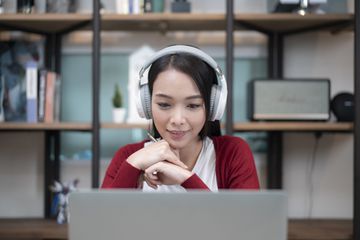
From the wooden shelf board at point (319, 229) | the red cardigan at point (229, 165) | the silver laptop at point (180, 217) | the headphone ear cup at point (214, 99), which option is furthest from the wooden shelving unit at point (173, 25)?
the silver laptop at point (180, 217)

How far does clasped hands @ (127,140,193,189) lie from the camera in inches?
46.3

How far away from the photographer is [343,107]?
2.33m

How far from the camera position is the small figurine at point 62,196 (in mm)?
2398

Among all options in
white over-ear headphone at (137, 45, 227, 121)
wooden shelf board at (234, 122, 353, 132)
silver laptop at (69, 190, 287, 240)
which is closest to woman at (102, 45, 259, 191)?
white over-ear headphone at (137, 45, 227, 121)

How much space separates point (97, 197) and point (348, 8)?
2.16m

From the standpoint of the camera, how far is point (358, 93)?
6.81 ft

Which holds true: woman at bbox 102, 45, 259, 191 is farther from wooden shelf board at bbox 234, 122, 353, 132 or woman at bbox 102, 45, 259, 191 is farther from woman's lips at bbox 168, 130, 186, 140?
wooden shelf board at bbox 234, 122, 353, 132

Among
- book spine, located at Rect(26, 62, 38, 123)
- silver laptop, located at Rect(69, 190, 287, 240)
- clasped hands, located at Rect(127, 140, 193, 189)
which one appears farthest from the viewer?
book spine, located at Rect(26, 62, 38, 123)

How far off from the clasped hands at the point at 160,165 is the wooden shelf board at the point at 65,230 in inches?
44.8

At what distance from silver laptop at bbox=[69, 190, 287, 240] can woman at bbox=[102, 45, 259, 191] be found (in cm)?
50

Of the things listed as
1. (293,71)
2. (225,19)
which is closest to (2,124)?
(225,19)

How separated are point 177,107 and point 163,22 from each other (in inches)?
44.3

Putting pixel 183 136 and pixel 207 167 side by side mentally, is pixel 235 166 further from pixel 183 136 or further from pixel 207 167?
pixel 183 136

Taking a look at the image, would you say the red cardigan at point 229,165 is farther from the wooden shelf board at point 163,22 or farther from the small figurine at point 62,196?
the small figurine at point 62,196
